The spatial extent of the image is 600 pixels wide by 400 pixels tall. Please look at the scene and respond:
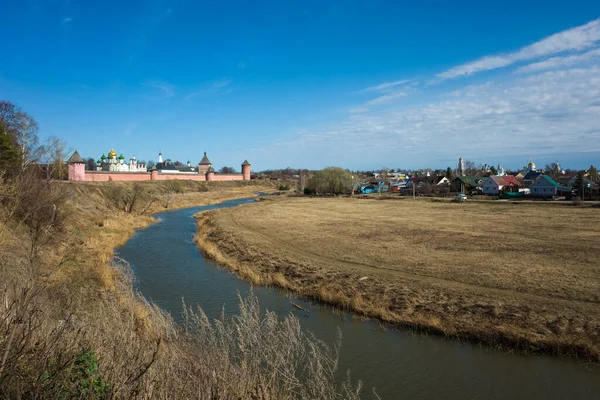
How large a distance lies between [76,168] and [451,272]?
55.2 metres

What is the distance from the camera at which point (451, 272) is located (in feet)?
52.5

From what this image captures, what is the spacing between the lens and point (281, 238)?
25.6 meters

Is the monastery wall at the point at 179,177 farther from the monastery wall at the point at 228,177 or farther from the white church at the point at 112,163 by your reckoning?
the white church at the point at 112,163

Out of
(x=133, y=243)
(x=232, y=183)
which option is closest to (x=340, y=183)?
(x=232, y=183)

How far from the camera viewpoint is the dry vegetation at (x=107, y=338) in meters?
4.00

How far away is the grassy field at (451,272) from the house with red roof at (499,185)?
40006 millimetres

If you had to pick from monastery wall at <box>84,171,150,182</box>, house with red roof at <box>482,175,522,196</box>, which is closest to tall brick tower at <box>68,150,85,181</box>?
monastery wall at <box>84,171,150,182</box>

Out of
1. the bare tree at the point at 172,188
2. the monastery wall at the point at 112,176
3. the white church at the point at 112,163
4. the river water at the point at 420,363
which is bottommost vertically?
the river water at the point at 420,363

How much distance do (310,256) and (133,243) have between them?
509 inches

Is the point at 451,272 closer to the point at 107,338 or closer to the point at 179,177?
the point at 107,338

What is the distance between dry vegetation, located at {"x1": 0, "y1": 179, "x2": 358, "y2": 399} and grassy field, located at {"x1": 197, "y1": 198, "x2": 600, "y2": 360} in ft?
12.2

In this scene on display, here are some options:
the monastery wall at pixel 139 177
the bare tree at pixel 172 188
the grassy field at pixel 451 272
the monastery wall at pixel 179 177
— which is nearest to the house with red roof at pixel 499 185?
the grassy field at pixel 451 272

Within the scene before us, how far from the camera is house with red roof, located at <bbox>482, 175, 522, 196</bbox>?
68.9 m

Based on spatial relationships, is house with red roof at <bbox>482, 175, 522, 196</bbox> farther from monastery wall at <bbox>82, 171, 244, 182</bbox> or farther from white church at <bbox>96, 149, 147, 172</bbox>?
white church at <bbox>96, 149, 147, 172</bbox>
